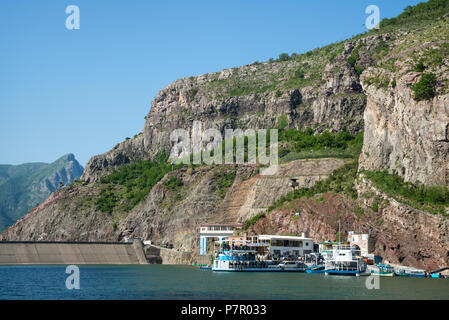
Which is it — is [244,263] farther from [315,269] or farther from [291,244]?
[291,244]

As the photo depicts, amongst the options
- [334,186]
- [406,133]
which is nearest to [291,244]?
[334,186]

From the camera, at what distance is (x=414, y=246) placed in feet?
471

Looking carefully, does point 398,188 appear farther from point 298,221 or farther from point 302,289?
point 302,289

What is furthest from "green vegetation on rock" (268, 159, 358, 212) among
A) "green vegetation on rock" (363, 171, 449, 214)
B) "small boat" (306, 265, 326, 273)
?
"small boat" (306, 265, 326, 273)

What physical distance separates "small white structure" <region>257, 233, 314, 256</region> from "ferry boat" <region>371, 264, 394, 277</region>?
3061 cm

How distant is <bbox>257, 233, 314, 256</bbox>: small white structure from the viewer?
16800 centimetres

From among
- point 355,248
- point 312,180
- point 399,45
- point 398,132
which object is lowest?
point 355,248

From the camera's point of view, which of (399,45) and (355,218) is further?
(399,45)

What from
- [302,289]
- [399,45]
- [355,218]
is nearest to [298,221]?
[355,218]

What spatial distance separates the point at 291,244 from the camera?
169 metres

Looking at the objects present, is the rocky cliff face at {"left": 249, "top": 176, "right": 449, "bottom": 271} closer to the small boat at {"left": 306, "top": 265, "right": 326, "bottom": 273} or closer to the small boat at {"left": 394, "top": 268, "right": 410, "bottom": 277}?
the small boat at {"left": 394, "top": 268, "right": 410, "bottom": 277}

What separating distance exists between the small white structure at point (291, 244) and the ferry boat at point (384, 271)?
100 ft
